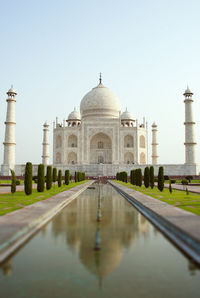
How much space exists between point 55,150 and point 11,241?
123ft

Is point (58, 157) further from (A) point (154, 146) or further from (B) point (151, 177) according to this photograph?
(B) point (151, 177)

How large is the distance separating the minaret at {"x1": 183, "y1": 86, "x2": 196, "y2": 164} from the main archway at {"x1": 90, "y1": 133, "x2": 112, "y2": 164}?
1154 centimetres

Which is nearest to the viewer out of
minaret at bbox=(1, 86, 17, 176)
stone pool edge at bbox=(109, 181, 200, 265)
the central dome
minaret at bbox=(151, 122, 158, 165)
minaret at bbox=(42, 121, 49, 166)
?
stone pool edge at bbox=(109, 181, 200, 265)

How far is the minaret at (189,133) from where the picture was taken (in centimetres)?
3278

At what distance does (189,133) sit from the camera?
33.1 meters

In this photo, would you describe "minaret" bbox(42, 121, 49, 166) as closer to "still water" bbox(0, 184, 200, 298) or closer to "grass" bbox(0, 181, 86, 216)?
"grass" bbox(0, 181, 86, 216)

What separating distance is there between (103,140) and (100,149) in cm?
163

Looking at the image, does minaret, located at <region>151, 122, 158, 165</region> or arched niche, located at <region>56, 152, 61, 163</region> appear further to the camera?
minaret, located at <region>151, 122, 158, 165</region>

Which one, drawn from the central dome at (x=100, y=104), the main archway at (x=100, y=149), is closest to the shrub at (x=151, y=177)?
the main archway at (x=100, y=149)

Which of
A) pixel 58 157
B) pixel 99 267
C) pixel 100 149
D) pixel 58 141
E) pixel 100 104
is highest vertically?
pixel 100 104

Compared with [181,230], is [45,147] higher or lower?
higher

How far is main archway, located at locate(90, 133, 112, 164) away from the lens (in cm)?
4078

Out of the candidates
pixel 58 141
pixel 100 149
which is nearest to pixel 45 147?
pixel 58 141

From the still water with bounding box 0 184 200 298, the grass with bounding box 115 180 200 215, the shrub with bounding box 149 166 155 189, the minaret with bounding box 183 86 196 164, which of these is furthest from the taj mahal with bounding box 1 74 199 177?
the still water with bounding box 0 184 200 298
